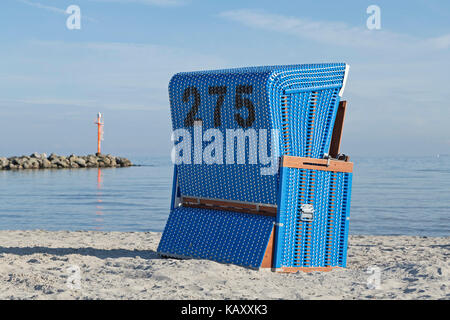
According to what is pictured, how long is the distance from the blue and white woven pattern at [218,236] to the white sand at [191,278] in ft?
0.95

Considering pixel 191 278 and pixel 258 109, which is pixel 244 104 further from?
pixel 191 278

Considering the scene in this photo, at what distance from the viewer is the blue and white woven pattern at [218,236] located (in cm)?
886

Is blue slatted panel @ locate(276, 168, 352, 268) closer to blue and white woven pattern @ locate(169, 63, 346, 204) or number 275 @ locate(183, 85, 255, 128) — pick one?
blue and white woven pattern @ locate(169, 63, 346, 204)

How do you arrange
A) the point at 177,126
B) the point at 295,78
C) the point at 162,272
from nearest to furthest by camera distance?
the point at 162,272
the point at 295,78
the point at 177,126

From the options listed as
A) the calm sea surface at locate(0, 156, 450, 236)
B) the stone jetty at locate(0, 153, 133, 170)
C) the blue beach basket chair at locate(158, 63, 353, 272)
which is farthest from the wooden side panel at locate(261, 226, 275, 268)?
the stone jetty at locate(0, 153, 133, 170)

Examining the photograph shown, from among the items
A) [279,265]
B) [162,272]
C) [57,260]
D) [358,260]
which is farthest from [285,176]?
[57,260]

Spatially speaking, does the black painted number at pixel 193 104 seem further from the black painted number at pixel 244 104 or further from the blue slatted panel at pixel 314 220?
the blue slatted panel at pixel 314 220

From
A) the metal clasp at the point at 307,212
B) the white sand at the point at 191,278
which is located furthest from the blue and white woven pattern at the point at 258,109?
the white sand at the point at 191,278

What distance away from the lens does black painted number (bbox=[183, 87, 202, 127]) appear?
9.57 meters

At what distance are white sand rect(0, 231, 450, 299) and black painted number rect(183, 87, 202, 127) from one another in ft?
7.24

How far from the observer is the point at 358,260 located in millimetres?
10492
